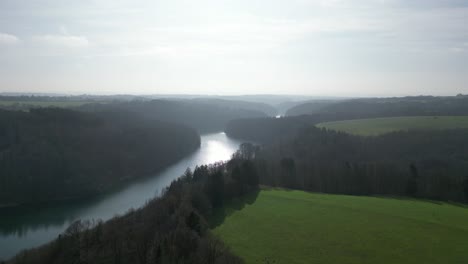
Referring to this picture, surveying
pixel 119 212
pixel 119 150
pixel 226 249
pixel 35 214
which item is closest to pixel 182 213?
pixel 226 249

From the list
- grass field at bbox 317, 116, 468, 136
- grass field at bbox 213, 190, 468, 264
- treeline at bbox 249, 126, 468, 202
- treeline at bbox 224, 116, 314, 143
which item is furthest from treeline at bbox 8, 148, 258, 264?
treeline at bbox 224, 116, 314, 143

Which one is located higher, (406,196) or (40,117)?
(40,117)

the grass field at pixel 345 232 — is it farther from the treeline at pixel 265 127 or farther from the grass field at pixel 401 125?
the treeline at pixel 265 127

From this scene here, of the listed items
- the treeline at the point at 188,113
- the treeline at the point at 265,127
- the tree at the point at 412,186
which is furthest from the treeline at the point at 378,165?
the treeline at the point at 188,113

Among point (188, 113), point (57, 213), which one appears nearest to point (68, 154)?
point (57, 213)

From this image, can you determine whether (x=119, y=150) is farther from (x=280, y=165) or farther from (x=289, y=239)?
(x=289, y=239)

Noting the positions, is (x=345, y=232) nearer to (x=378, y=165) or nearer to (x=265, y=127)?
(x=378, y=165)

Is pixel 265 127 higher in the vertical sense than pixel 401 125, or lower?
lower

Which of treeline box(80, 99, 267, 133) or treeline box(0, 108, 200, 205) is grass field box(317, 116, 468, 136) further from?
treeline box(80, 99, 267, 133)
